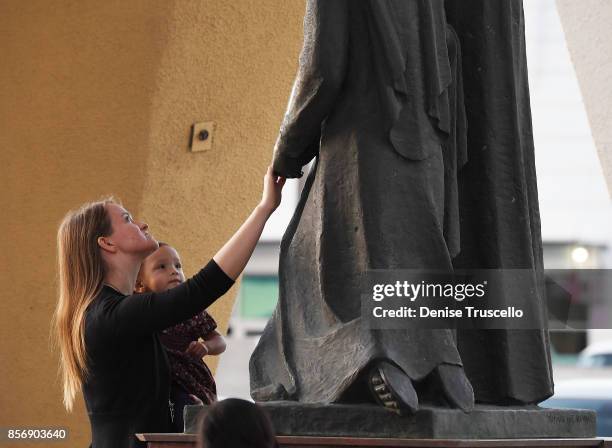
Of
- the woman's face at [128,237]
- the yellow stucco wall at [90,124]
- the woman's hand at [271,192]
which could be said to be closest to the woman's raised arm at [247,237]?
the woman's hand at [271,192]

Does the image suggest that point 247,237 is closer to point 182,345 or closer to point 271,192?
point 271,192

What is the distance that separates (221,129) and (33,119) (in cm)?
80

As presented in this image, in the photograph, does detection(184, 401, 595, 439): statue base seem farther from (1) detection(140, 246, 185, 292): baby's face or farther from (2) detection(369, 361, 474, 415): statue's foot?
(1) detection(140, 246, 185, 292): baby's face

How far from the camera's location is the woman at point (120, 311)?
286 cm

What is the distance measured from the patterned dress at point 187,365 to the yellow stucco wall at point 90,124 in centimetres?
239

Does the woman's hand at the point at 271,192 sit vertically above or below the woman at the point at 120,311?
above

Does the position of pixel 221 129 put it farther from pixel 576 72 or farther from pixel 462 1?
pixel 462 1

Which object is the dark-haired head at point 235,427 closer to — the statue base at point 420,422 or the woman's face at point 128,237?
the statue base at point 420,422

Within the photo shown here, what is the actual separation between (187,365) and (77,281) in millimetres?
381

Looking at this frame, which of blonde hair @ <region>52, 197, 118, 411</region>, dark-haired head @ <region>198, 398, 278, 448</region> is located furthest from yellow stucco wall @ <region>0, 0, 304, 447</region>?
dark-haired head @ <region>198, 398, 278, 448</region>

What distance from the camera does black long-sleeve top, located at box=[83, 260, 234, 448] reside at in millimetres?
2871

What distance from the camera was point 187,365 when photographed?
3301 millimetres

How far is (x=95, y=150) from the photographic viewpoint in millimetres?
5844

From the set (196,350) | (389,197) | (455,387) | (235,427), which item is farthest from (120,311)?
(235,427)
